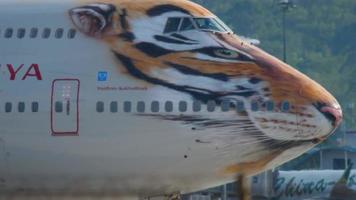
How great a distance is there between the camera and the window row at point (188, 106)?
32.5m

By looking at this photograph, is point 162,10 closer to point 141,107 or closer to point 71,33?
point 71,33

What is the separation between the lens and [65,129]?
110 ft

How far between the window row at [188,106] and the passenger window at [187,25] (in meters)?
1.96

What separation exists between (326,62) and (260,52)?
14438cm

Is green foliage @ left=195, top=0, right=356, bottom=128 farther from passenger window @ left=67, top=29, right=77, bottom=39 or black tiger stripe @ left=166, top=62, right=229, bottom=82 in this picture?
black tiger stripe @ left=166, top=62, right=229, bottom=82

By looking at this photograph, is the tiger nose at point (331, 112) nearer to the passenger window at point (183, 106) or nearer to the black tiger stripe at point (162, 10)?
the passenger window at point (183, 106)

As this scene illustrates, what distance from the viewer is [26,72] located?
113 feet

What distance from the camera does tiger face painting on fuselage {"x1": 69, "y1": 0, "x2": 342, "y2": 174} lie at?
32.5 m

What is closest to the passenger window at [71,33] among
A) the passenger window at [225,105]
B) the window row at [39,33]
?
the window row at [39,33]

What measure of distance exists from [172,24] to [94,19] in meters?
1.81

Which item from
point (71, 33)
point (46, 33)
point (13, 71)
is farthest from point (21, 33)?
point (71, 33)

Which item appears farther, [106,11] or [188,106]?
[106,11]

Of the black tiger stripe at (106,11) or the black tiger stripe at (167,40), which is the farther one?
the black tiger stripe at (106,11)

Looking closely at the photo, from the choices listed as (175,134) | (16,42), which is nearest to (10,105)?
(16,42)
